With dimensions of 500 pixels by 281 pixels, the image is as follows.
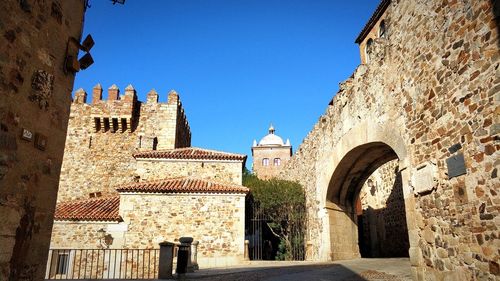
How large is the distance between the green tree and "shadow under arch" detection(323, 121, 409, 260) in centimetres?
319

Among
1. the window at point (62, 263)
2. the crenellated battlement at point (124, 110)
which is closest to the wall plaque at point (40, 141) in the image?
the window at point (62, 263)

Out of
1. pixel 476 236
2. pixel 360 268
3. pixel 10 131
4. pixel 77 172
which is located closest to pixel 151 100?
pixel 77 172

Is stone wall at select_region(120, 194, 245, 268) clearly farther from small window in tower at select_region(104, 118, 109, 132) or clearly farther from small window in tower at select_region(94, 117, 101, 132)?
small window in tower at select_region(94, 117, 101, 132)

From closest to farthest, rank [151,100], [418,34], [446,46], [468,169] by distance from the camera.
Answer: [468,169]
[446,46]
[418,34]
[151,100]

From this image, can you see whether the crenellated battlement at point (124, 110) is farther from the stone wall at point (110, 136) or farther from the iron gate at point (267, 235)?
the iron gate at point (267, 235)

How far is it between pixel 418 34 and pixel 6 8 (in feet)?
22.1

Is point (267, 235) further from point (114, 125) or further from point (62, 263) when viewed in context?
point (114, 125)

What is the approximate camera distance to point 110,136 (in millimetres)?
19906

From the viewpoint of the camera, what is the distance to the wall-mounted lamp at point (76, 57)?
4.84 m

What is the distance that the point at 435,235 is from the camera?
5.96m

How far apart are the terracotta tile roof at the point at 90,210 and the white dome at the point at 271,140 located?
27296mm

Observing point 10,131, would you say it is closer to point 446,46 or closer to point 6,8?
point 6,8

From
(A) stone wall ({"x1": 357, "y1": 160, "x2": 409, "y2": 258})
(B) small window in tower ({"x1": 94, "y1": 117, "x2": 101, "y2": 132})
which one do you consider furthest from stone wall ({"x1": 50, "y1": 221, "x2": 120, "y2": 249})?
(A) stone wall ({"x1": 357, "y1": 160, "x2": 409, "y2": 258})

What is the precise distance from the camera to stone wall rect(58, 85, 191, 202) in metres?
19.0
